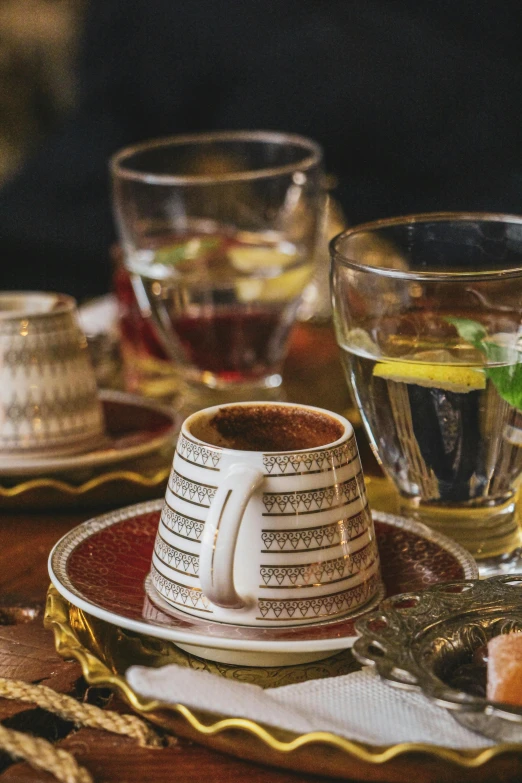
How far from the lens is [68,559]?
56 cm

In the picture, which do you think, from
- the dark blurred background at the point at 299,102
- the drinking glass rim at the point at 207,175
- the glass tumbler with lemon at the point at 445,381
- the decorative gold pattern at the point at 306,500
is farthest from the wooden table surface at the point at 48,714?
the dark blurred background at the point at 299,102

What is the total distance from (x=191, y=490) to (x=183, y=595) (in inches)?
2.0

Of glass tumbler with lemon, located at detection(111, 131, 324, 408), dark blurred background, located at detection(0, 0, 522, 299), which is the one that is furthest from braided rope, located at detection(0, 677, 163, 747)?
dark blurred background, located at detection(0, 0, 522, 299)

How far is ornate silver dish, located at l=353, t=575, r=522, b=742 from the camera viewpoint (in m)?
0.41

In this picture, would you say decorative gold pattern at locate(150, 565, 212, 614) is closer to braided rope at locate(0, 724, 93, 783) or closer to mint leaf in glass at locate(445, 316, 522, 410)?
braided rope at locate(0, 724, 93, 783)

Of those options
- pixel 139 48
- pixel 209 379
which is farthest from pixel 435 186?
pixel 209 379

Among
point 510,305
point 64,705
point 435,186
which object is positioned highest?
point 510,305

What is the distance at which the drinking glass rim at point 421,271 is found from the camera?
1.86ft

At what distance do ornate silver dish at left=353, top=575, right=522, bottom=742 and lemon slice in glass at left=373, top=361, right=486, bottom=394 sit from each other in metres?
0.12

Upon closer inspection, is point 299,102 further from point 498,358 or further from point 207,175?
point 498,358

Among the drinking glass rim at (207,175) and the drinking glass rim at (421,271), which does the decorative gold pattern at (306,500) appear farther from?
the drinking glass rim at (207,175)

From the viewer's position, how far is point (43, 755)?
1.44 ft

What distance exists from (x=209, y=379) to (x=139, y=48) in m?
Result: 1.77

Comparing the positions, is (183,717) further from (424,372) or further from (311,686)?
(424,372)
